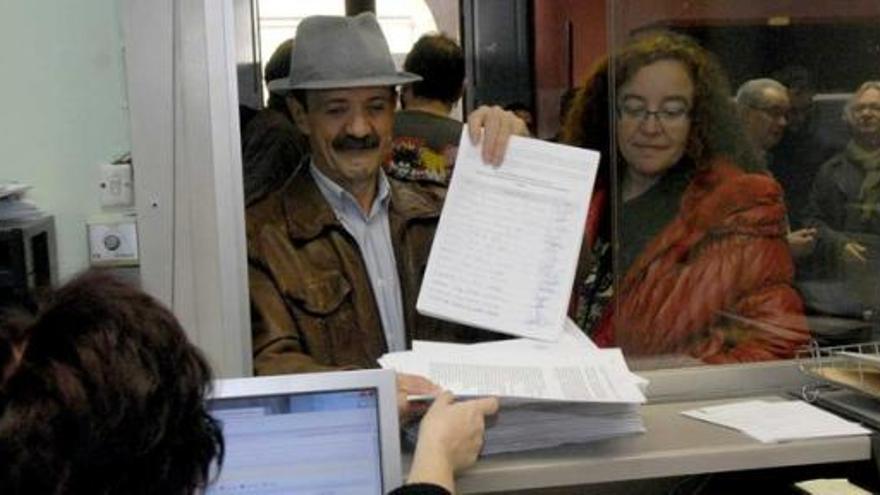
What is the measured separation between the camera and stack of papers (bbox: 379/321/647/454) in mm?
1153

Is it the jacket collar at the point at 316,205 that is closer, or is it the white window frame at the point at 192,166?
the white window frame at the point at 192,166

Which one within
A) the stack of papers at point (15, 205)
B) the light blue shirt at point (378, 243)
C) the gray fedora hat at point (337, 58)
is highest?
the gray fedora hat at point (337, 58)

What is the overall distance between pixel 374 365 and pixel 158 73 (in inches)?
21.4

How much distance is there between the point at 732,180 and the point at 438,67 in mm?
731

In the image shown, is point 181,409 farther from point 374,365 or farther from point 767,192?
point 767,192

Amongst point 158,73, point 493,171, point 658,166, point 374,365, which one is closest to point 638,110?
point 658,166

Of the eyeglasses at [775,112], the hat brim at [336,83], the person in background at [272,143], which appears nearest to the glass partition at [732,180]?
the eyeglasses at [775,112]

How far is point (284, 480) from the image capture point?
3.57 feet

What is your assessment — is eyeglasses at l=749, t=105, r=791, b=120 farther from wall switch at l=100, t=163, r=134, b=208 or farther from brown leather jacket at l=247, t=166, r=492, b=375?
wall switch at l=100, t=163, r=134, b=208

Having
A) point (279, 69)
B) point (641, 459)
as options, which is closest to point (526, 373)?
point (641, 459)

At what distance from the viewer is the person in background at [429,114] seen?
1887mm

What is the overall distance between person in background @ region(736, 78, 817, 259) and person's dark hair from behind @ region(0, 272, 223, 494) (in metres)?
1.35

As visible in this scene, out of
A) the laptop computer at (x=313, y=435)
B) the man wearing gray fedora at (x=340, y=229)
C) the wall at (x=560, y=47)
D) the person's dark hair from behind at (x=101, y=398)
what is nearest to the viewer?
the person's dark hair from behind at (x=101, y=398)

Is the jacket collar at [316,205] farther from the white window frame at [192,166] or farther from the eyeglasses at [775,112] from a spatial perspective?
Result: the eyeglasses at [775,112]
